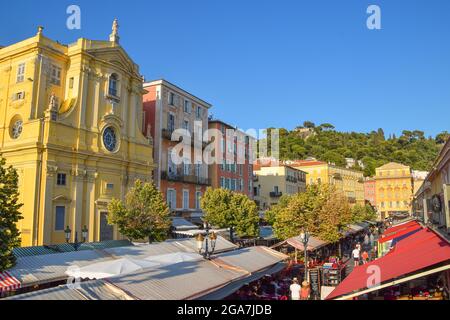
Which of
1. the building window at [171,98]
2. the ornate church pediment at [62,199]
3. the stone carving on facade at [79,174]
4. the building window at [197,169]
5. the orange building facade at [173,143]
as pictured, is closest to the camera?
the ornate church pediment at [62,199]

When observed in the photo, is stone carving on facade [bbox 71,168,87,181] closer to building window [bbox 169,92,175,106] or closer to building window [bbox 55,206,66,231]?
building window [bbox 55,206,66,231]

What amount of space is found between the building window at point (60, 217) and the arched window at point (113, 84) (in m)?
9.64

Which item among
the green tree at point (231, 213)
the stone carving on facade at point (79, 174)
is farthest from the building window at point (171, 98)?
the stone carving on facade at point (79, 174)

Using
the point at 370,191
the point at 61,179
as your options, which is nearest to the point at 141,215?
the point at 61,179

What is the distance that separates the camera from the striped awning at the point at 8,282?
487 inches

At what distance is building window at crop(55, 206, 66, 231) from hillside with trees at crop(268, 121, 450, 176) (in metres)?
83.1

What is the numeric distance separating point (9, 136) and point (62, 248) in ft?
34.3

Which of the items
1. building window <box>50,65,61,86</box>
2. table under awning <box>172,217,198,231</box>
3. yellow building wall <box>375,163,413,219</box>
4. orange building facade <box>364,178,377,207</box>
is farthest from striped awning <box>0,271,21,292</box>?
orange building facade <box>364,178,377,207</box>

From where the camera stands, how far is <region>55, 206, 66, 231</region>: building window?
25.7m

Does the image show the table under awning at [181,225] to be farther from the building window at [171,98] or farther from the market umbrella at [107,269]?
the market umbrella at [107,269]

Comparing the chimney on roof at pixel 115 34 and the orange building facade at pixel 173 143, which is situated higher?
the chimney on roof at pixel 115 34

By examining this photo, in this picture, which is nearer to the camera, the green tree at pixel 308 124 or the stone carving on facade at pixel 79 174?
the stone carving on facade at pixel 79 174

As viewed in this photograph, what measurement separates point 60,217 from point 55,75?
10.2 meters
